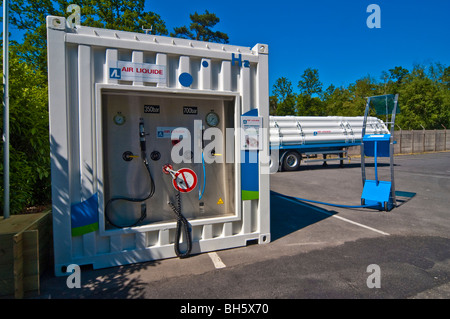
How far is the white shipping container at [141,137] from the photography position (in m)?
3.11

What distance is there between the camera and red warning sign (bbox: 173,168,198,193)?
382 cm

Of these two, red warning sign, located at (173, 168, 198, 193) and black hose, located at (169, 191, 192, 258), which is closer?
black hose, located at (169, 191, 192, 258)

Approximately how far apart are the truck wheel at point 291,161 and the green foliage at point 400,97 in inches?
736

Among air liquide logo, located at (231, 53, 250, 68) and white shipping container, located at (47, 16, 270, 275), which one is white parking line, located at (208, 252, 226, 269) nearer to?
white shipping container, located at (47, 16, 270, 275)

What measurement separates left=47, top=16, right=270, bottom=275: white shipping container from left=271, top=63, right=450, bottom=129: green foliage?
92.7 feet

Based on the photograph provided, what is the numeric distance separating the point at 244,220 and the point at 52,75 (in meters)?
3.00

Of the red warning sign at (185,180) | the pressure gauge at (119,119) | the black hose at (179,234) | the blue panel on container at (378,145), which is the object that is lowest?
the black hose at (179,234)

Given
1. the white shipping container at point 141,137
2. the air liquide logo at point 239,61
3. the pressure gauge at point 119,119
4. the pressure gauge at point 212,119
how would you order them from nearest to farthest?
the white shipping container at point 141,137, the pressure gauge at point 119,119, the air liquide logo at point 239,61, the pressure gauge at point 212,119

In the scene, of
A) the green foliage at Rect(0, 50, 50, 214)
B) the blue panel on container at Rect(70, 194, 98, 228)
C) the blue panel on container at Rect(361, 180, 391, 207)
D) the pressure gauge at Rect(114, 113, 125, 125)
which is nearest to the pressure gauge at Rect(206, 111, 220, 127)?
the pressure gauge at Rect(114, 113, 125, 125)

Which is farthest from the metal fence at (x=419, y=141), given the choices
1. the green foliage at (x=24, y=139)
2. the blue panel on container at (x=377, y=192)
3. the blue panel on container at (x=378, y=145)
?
the green foliage at (x=24, y=139)

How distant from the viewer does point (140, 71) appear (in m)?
3.36

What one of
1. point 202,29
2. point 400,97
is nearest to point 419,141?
point 400,97

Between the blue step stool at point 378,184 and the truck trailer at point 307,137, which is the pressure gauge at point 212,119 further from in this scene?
the truck trailer at point 307,137
